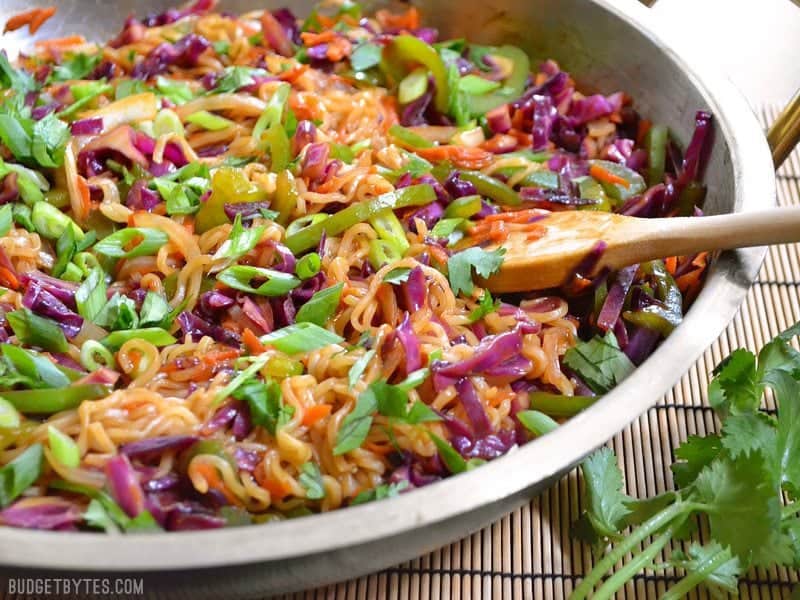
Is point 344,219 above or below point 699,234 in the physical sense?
below

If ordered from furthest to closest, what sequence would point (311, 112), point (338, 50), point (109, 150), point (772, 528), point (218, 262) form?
1. point (338, 50)
2. point (311, 112)
3. point (109, 150)
4. point (218, 262)
5. point (772, 528)

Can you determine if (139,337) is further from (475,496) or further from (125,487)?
(475,496)

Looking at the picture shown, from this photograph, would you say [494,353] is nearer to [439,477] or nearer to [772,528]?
[439,477]

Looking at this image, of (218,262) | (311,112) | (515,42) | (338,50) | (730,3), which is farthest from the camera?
(730,3)

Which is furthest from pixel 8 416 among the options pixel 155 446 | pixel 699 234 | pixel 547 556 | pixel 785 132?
pixel 785 132

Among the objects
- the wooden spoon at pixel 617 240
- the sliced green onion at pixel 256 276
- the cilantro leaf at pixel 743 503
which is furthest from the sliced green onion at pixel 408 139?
the cilantro leaf at pixel 743 503

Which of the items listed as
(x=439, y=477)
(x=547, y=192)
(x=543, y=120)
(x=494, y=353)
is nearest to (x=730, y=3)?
(x=543, y=120)

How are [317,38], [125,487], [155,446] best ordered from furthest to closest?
[317,38] < [155,446] < [125,487]
